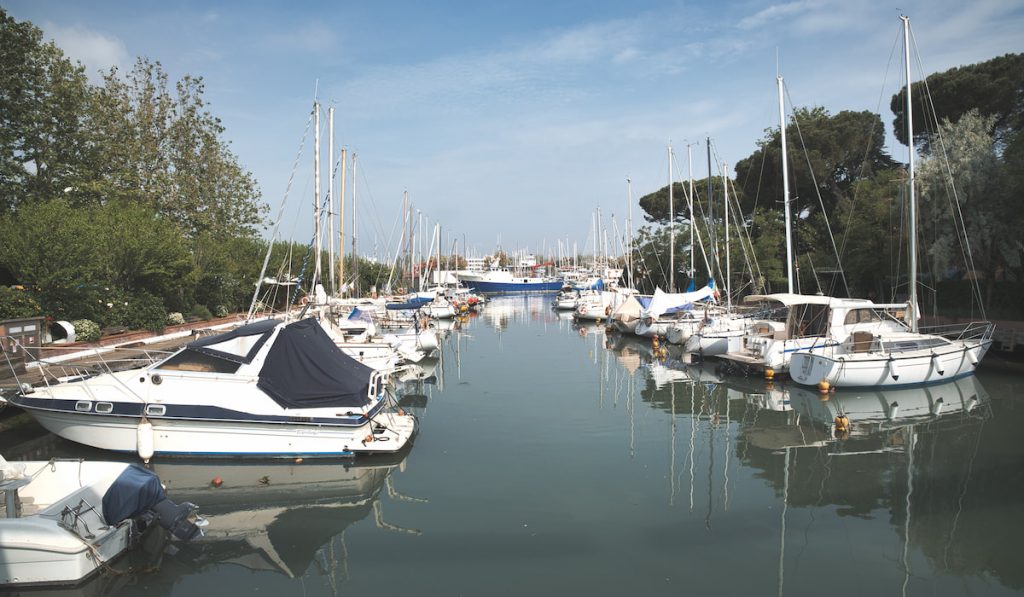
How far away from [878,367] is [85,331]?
26463 mm

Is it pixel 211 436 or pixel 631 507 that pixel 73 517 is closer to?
→ pixel 211 436

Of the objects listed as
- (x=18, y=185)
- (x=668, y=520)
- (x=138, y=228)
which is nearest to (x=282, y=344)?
(x=668, y=520)

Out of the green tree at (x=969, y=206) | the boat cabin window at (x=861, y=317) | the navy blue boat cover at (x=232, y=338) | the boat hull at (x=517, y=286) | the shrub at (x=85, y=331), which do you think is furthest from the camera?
the boat hull at (x=517, y=286)

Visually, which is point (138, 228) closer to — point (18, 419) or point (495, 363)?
point (18, 419)

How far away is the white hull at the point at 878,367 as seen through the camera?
65.3 feet

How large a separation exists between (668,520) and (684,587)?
2.21 m

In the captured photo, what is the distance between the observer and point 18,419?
1522 centimetres

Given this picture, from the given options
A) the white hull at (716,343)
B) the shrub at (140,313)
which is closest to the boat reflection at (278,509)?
the shrub at (140,313)

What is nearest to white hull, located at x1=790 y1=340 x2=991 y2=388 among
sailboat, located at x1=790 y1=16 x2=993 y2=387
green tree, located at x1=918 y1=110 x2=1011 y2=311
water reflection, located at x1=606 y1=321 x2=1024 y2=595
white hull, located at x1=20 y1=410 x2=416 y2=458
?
sailboat, located at x1=790 y1=16 x2=993 y2=387

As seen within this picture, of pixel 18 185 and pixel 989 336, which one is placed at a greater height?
pixel 18 185

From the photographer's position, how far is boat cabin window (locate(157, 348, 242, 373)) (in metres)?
13.1

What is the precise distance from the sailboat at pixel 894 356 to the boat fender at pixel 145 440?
18.4 m

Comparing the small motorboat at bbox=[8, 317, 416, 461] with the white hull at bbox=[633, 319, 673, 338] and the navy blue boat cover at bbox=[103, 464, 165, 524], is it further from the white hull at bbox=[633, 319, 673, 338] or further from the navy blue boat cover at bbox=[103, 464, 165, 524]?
the white hull at bbox=[633, 319, 673, 338]

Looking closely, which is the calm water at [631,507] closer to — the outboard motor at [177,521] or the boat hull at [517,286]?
the outboard motor at [177,521]
